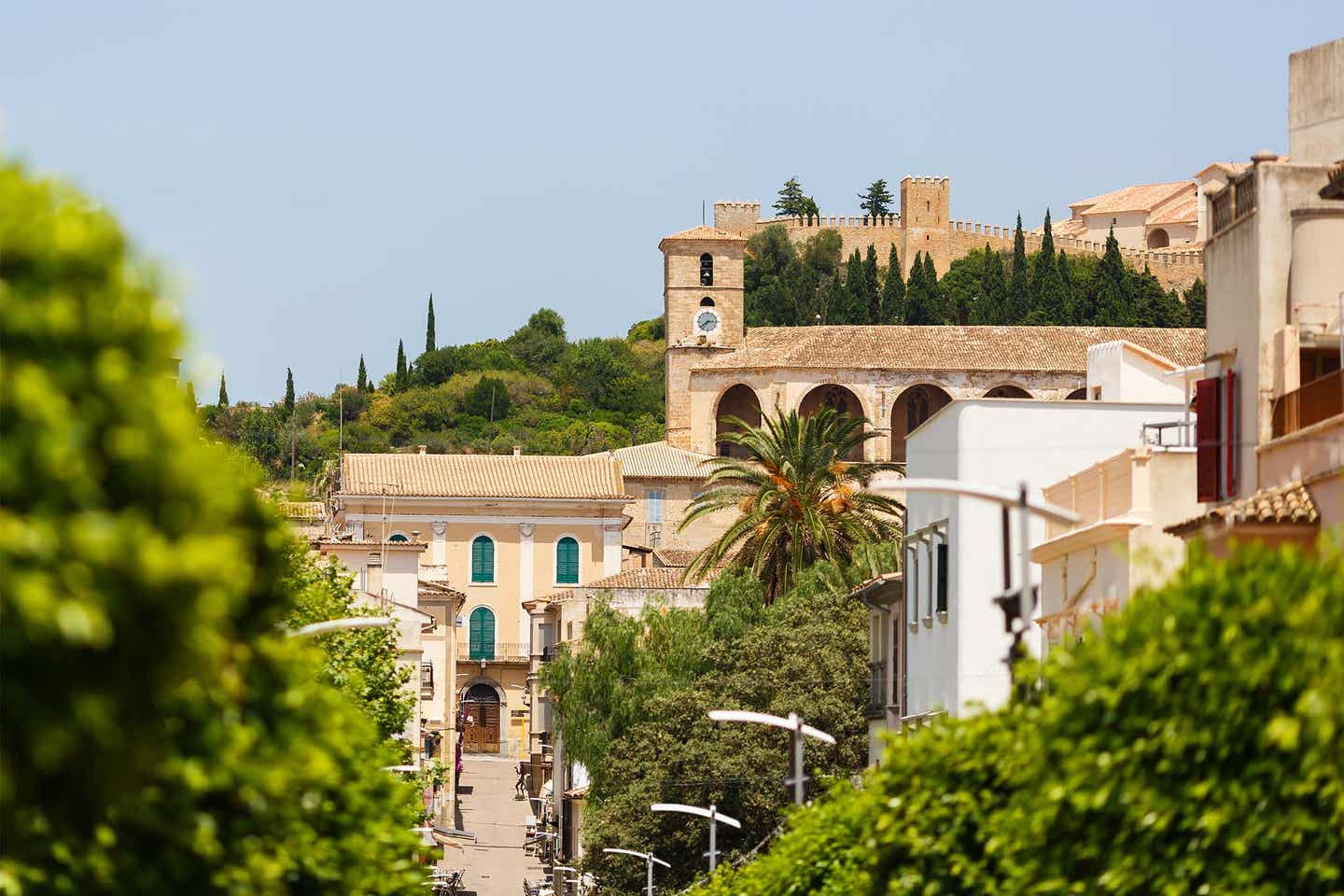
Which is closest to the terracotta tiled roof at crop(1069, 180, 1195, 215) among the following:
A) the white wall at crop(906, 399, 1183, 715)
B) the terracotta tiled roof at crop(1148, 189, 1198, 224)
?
the terracotta tiled roof at crop(1148, 189, 1198, 224)

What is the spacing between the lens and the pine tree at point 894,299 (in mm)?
150500

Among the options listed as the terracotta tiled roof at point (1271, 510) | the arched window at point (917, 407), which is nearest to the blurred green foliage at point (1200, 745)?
the terracotta tiled roof at point (1271, 510)

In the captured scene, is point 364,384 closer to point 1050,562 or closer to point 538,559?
point 538,559

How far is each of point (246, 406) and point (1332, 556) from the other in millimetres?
170942

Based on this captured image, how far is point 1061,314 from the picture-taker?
146m

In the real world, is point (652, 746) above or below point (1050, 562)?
below

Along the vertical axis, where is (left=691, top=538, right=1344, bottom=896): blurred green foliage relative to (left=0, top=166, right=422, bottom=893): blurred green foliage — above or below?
below

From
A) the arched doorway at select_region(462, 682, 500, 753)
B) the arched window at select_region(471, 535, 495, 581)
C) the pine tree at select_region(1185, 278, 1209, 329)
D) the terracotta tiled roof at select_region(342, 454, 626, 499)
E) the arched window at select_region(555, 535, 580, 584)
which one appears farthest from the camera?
the pine tree at select_region(1185, 278, 1209, 329)

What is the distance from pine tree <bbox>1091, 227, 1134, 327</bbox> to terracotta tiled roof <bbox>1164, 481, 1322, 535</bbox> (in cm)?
12195

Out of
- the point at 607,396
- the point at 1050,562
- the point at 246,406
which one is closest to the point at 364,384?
the point at 246,406

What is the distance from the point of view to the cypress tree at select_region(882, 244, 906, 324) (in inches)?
5925

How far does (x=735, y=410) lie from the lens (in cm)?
13125

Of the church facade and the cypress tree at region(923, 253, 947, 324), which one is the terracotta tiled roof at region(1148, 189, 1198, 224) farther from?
the church facade

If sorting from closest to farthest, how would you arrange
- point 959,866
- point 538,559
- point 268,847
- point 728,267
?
point 268,847
point 959,866
point 538,559
point 728,267
